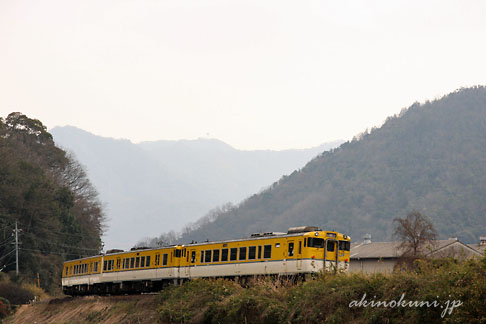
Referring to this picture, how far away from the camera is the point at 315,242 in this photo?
107 ft

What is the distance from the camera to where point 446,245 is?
6925 cm

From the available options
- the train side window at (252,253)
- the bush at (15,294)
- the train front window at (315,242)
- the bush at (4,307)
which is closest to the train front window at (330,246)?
the train front window at (315,242)

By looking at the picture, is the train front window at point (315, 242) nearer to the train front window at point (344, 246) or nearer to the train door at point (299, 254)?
the train door at point (299, 254)

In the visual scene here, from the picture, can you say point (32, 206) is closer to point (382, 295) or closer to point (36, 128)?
point (36, 128)

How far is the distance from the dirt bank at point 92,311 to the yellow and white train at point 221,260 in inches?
76.9

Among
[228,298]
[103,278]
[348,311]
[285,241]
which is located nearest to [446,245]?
[103,278]

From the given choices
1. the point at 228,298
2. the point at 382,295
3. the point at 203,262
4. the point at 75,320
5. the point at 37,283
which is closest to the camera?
the point at 382,295

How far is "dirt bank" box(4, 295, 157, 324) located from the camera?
38.4 meters

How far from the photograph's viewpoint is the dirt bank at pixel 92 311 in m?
38.4

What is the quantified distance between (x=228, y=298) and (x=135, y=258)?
61.8 ft

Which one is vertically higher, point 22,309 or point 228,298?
point 228,298

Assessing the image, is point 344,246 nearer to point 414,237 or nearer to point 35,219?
point 414,237

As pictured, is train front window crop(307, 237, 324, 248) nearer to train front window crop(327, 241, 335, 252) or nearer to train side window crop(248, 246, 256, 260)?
train front window crop(327, 241, 335, 252)

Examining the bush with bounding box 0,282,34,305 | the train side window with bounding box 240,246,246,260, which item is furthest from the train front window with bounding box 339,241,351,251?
the bush with bounding box 0,282,34,305
